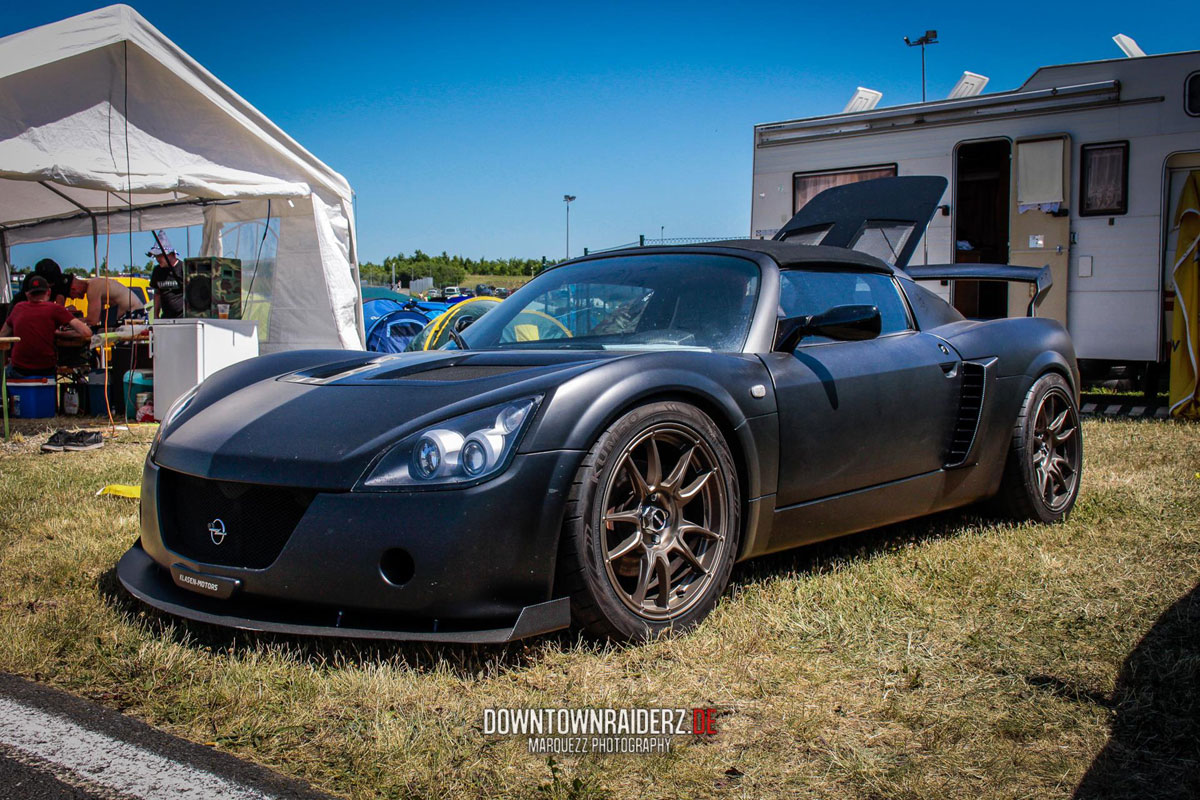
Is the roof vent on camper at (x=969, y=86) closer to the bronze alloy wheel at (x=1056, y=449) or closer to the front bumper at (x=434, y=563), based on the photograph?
the bronze alloy wheel at (x=1056, y=449)

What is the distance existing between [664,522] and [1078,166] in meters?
8.28

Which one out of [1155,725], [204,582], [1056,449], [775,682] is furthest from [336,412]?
[1056,449]

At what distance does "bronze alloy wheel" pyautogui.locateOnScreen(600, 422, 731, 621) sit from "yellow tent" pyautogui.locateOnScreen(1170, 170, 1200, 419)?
7.45 m

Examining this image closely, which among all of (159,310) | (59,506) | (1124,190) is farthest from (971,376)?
(159,310)

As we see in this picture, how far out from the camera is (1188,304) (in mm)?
8680

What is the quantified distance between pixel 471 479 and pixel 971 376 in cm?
254

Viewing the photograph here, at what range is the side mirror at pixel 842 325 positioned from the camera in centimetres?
332

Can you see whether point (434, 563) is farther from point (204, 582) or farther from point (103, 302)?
point (103, 302)

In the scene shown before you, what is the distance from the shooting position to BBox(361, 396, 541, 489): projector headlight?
8.38 ft

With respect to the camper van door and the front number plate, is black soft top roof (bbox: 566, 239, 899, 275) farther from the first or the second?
the camper van door

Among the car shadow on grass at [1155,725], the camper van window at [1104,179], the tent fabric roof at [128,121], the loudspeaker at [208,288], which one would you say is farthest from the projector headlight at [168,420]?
the camper van window at [1104,179]

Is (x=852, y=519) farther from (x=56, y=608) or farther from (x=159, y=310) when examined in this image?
(x=159, y=310)

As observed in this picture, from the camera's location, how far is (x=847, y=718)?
2.39 meters

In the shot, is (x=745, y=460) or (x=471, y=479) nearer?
(x=471, y=479)
